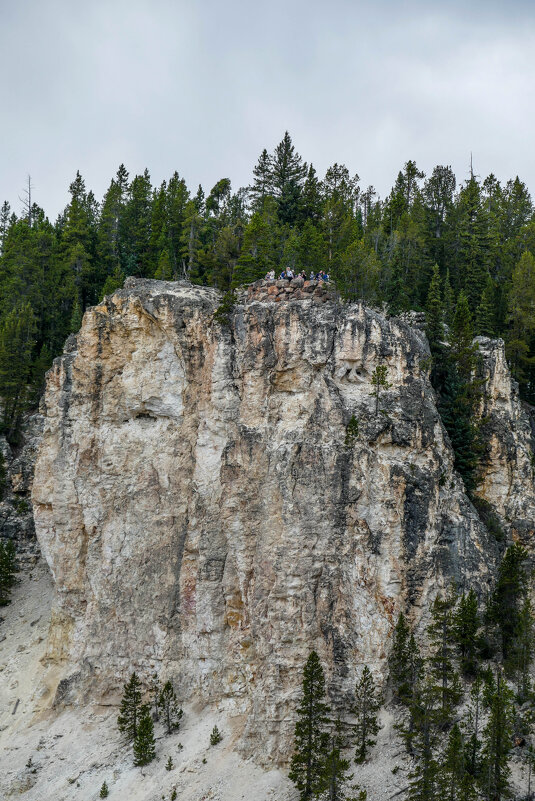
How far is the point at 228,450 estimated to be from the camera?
148ft

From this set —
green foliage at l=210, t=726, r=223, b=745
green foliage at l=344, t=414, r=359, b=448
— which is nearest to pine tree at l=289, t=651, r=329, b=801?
green foliage at l=210, t=726, r=223, b=745

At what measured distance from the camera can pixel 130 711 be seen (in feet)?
142

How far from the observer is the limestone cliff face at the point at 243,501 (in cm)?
4106

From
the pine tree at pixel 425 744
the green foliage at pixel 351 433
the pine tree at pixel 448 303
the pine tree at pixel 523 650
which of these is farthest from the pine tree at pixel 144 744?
the pine tree at pixel 448 303

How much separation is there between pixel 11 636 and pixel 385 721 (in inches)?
1126

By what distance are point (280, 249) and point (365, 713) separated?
35053 mm

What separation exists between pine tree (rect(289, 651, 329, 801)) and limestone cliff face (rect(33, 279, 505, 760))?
80.4 inches

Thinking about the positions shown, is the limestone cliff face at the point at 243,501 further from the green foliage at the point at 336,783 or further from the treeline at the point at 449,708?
the green foliage at the point at 336,783

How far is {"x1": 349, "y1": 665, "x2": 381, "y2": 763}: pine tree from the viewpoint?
37.0 meters

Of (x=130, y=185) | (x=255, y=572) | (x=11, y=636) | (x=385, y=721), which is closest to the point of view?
(x=385, y=721)

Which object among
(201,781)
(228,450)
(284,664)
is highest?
(228,450)

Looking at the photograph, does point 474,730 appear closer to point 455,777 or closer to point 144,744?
point 455,777

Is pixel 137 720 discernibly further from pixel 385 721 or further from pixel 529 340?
pixel 529 340

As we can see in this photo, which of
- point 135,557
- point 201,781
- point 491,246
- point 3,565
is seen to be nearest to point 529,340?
point 491,246
